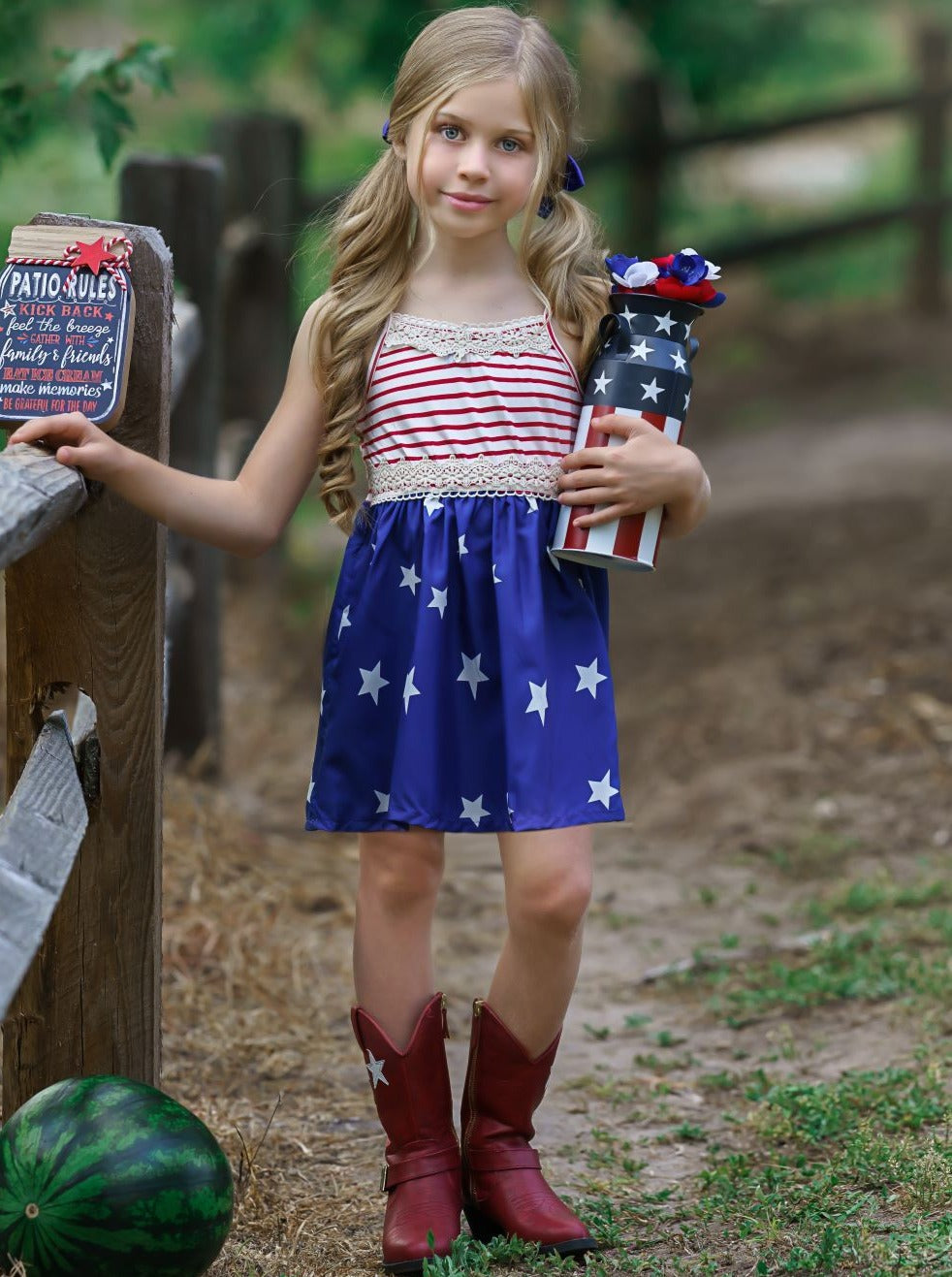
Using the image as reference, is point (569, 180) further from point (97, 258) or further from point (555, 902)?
point (555, 902)

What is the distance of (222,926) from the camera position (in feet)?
12.5

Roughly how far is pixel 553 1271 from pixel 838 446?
641cm

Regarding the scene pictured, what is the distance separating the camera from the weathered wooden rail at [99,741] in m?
2.28

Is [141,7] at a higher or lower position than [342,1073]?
higher

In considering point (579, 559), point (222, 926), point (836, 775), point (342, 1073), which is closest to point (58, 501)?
point (579, 559)

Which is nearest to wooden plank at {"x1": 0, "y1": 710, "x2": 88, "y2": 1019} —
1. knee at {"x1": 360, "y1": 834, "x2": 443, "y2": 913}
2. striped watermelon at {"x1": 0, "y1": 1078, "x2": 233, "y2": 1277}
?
striped watermelon at {"x1": 0, "y1": 1078, "x2": 233, "y2": 1277}

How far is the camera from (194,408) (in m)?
4.79

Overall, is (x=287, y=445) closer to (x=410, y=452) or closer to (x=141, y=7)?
(x=410, y=452)

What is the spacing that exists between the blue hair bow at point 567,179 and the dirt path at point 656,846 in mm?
1546

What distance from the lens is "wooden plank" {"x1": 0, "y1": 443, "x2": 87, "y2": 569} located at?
1.83m

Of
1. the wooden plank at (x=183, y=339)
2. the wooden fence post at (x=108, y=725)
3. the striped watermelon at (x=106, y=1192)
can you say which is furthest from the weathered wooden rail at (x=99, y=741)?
the wooden plank at (x=183, y=339)

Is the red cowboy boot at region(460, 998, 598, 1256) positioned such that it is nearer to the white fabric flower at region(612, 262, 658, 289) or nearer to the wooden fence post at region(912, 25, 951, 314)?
the white fabric flower at region(612, 262, 658, 289)

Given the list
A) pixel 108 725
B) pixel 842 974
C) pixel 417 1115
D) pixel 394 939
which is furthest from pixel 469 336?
pixel 842 974

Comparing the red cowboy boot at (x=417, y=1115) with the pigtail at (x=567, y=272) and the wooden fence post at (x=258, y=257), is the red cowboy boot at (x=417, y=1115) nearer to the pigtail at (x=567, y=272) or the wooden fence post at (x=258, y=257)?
the pigtail at (x=567, y=272)
